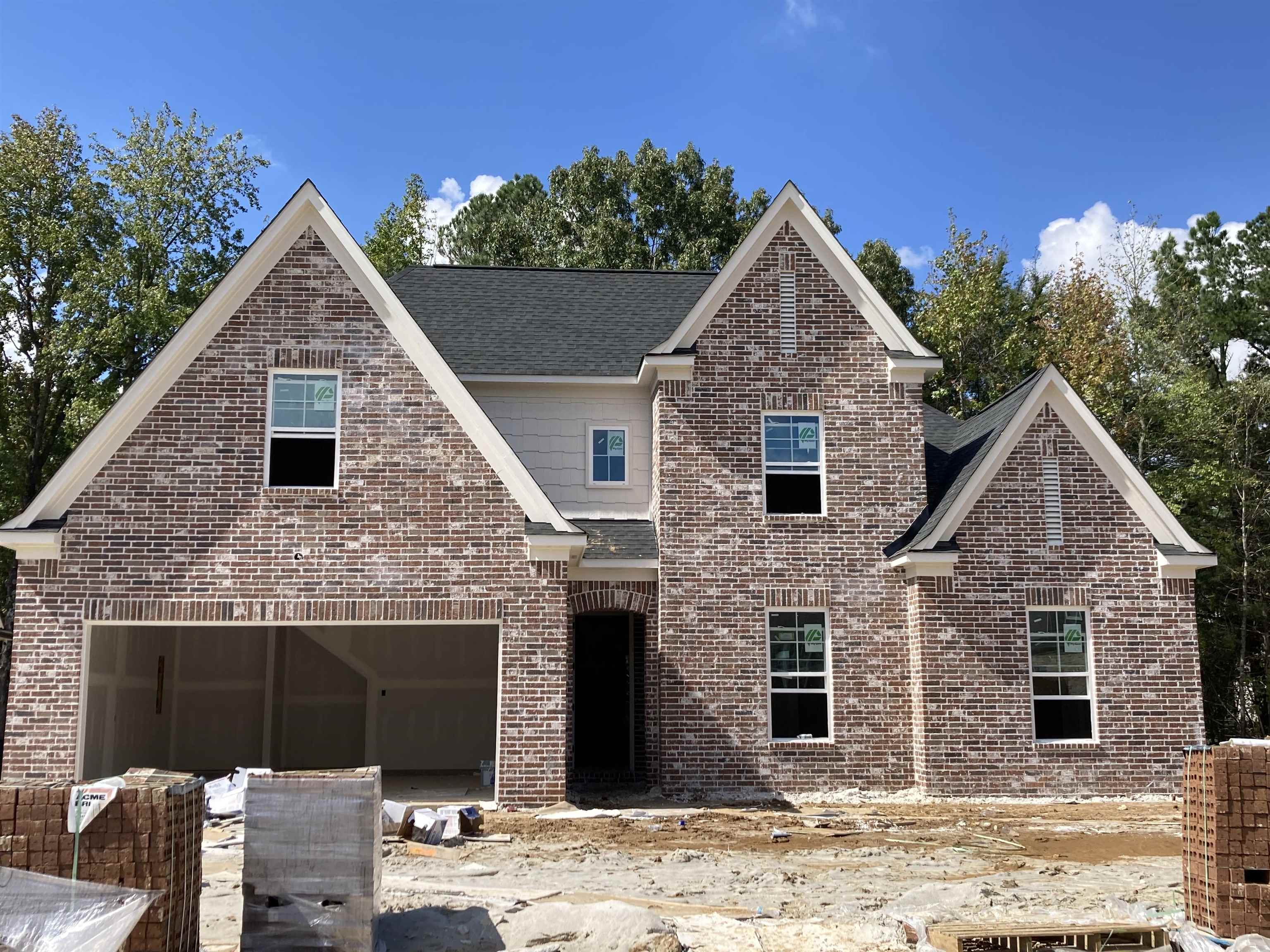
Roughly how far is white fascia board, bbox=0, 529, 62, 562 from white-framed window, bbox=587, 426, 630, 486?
797 centimetres

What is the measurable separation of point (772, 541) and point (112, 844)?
1179 centimetres

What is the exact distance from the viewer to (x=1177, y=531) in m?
17.4

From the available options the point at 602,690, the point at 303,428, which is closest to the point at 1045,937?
the point at 303,428

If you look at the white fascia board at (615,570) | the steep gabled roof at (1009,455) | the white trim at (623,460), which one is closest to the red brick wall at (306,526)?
the white fascia board at (615,570)

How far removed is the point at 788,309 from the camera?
18.2 m

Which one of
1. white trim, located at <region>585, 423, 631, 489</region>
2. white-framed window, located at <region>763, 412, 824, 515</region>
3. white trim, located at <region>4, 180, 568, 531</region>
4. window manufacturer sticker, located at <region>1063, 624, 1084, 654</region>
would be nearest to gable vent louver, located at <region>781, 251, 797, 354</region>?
white-framed window, located at <region>763, 412, 824, 515</region>

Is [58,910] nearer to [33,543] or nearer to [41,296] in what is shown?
[33,543]

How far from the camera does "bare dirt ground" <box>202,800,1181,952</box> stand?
873 cm

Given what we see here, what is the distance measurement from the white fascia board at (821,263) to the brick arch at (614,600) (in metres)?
4.24

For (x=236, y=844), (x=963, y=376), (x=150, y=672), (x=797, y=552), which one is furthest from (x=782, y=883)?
(x=963, y=376)

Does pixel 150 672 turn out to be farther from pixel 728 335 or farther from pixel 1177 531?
pixel 1177 531

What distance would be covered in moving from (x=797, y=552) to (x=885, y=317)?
161 inches

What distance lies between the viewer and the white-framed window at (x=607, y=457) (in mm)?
18984

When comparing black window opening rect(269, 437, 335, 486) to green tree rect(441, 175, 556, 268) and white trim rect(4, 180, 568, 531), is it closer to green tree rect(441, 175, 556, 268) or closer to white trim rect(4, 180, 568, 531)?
white trim rect(4, 180, 568, 531)
